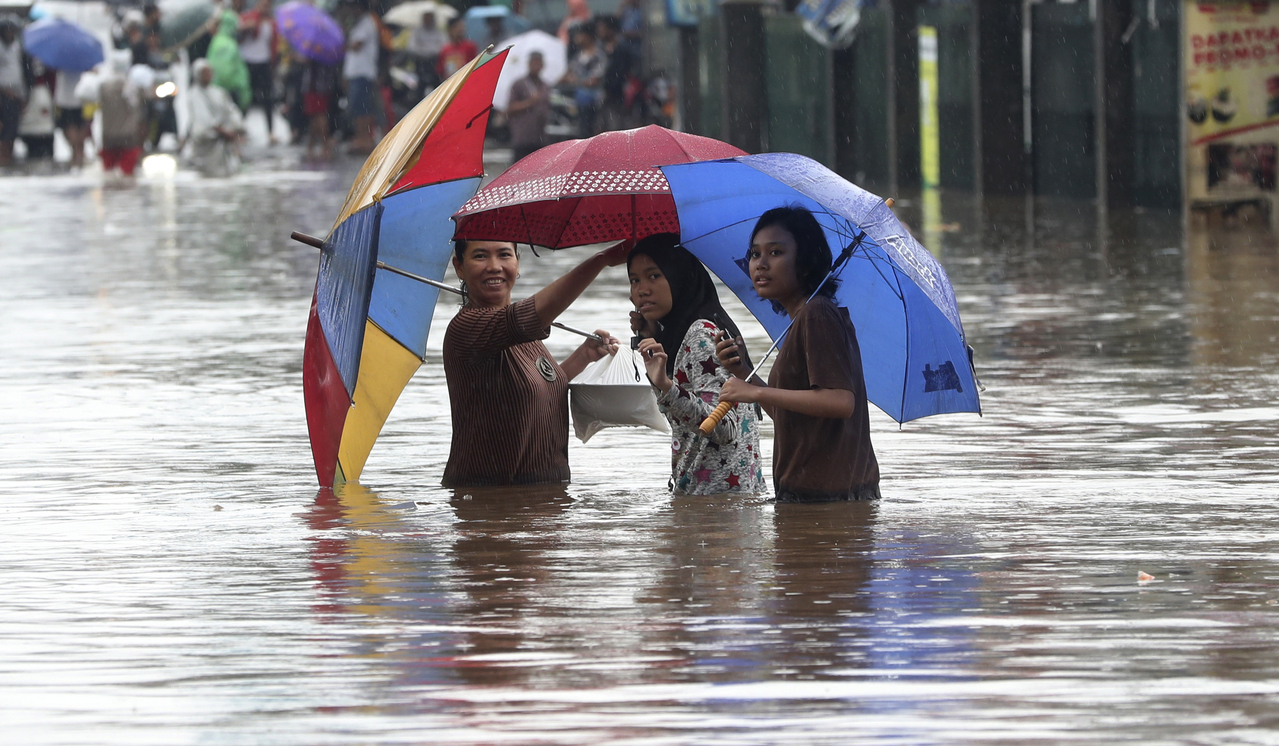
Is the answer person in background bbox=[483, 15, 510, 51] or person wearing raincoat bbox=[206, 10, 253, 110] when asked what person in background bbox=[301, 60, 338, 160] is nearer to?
person wearing raincoat bbox=[206, 10, 253, 110]

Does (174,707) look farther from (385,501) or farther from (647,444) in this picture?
(647,444)

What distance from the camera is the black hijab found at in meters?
6.70

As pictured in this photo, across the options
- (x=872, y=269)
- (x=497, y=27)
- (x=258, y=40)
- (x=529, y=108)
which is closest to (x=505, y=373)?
(x=872, y=269)

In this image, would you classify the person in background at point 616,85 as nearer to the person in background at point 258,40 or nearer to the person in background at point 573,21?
the person in background at point 573,21

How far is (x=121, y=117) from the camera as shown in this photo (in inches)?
1105

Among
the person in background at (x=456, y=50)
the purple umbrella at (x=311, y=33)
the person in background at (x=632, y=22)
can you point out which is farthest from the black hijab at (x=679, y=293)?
the person in background at (x=632, y=22)

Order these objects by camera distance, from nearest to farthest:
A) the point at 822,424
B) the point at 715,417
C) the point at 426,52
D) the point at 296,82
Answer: the point at 715,417 → the point at 822,424 → the point at 426,52 → the point at 296,82

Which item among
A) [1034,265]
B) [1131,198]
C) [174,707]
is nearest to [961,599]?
[174,707]

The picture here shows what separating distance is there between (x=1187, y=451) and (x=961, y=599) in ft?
9.02

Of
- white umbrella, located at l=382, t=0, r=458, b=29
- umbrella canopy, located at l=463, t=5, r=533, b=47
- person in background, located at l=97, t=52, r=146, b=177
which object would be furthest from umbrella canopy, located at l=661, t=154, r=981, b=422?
white umbrella, located at l=382, t=0, r=458, b=29

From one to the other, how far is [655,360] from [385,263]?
109cm

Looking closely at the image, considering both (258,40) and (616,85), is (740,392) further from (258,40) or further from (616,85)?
(258,40)

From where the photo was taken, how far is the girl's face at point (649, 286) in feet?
21.9

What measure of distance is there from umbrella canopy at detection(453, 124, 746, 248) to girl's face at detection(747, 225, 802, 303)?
407 millimetres
